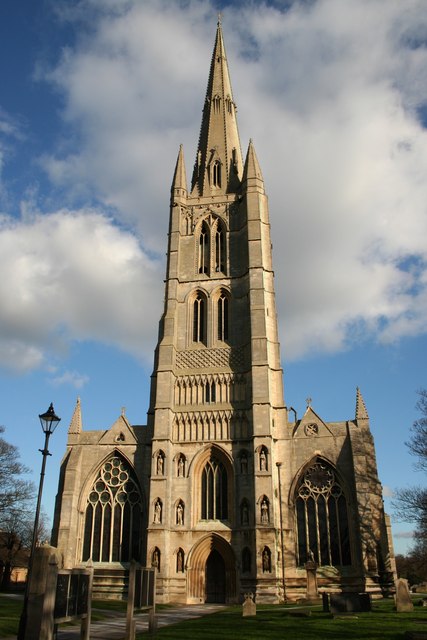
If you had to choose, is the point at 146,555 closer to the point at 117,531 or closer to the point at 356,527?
the point at 117,531

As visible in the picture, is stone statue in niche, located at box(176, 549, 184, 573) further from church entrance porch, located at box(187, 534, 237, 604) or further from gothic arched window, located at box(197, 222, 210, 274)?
gothic arched window, located at box(197, 222, 210, 274)

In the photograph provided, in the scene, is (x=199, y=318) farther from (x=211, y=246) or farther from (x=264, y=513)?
(x=264, y=513)

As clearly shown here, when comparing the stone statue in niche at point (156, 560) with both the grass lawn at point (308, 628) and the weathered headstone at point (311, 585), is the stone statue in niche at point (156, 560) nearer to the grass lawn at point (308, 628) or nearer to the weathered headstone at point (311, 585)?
the weathered headstone at point (311, 585)

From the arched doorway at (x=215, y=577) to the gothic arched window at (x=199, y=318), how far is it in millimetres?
12995

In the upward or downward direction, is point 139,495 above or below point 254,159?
below

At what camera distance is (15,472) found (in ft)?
113

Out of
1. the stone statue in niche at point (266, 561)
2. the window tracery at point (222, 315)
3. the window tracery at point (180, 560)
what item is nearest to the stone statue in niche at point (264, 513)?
the stone statue in niche at point (266, 561)

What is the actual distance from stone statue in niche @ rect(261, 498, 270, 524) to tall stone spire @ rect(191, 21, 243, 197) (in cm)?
2335

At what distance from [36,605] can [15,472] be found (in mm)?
26721

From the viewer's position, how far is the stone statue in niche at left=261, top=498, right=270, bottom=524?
2834cm

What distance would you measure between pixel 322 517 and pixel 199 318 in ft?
47.5

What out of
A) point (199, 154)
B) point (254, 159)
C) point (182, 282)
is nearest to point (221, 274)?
point (182, 282)

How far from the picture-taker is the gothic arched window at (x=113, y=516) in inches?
1220

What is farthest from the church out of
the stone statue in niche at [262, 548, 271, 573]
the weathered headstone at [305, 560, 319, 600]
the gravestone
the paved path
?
the gravestone
